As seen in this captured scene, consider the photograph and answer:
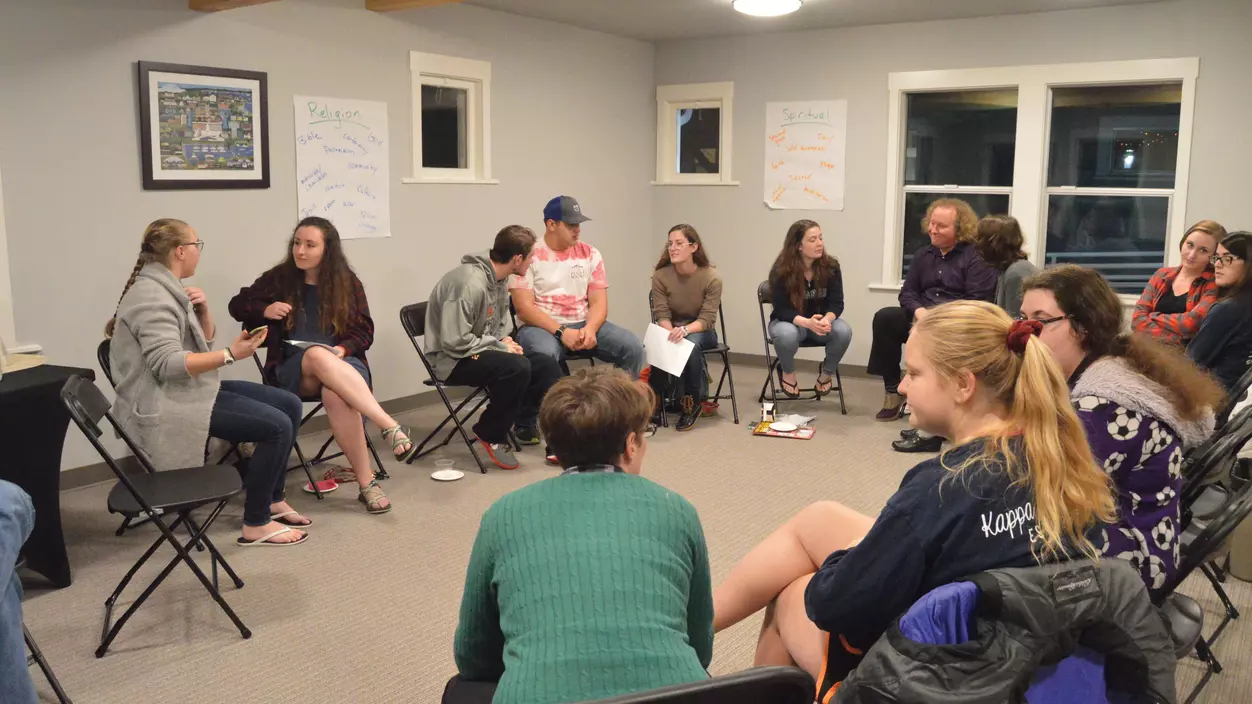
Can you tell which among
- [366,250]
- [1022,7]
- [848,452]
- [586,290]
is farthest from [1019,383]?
[1022,7]

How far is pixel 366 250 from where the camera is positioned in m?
5.62

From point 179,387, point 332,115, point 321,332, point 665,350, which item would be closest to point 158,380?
point 179,387

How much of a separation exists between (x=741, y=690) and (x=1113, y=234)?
608cm

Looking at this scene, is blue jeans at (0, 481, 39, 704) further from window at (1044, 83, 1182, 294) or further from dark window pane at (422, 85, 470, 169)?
window at (1044, 83, 1182, 294)

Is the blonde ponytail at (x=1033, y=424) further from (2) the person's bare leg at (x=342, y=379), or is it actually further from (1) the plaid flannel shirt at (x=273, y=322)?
(1) the plaid flannel shirt at (x=273, y=322)

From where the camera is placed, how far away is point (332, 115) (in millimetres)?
5363

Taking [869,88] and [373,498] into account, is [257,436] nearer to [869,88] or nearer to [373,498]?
[373,498]

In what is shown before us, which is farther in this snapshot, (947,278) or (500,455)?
(947,278)

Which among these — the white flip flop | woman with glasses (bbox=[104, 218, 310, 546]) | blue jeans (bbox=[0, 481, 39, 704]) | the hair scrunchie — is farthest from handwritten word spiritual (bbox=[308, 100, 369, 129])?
the hair scrunchie

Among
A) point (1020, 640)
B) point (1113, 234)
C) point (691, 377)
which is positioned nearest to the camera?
point (1020, 640)

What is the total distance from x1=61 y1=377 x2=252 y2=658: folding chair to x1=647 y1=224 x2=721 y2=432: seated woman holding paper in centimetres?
294

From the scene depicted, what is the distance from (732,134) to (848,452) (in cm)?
306

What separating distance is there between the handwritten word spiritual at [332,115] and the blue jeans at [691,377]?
210 centimetres

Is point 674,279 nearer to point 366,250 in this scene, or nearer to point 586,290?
point 586,290
